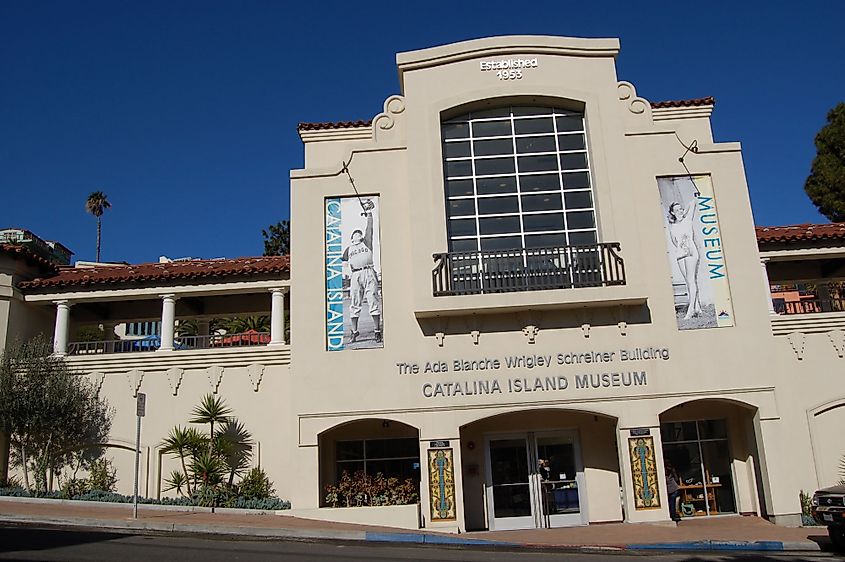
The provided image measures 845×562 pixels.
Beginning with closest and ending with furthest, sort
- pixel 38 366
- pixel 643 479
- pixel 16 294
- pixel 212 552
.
→ pixel 212 552 < pixel 643 479 < pixel 38 366 < pixel 16 294

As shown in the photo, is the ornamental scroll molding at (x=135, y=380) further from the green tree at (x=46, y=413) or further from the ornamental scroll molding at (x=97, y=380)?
the green tree at (x=46, y=413)

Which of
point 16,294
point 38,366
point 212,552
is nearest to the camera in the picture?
point 212,552

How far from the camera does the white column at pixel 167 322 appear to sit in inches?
802

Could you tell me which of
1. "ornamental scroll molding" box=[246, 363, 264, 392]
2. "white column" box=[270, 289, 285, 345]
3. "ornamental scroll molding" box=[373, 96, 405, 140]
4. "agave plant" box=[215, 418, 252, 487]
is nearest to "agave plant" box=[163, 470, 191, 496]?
"agave plant" box=[215, 418, 252, 487]

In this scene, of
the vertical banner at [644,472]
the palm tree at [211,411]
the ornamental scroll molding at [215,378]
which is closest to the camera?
the vertical banner at [644,472]

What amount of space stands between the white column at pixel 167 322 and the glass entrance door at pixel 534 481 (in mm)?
8894

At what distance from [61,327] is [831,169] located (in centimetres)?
2933

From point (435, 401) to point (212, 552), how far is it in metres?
7.12

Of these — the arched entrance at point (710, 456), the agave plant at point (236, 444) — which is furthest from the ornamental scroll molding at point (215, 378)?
the arched entrance at point (710, 456)

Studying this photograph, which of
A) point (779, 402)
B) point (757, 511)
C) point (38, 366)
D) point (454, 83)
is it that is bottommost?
point (757, 511)

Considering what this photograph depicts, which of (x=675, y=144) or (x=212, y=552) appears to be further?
(x=675, y=144)

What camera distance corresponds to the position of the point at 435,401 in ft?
58.6

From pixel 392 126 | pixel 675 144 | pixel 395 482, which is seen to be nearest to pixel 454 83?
pixel 392 126

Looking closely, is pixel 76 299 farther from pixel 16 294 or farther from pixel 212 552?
pixel 212 552
